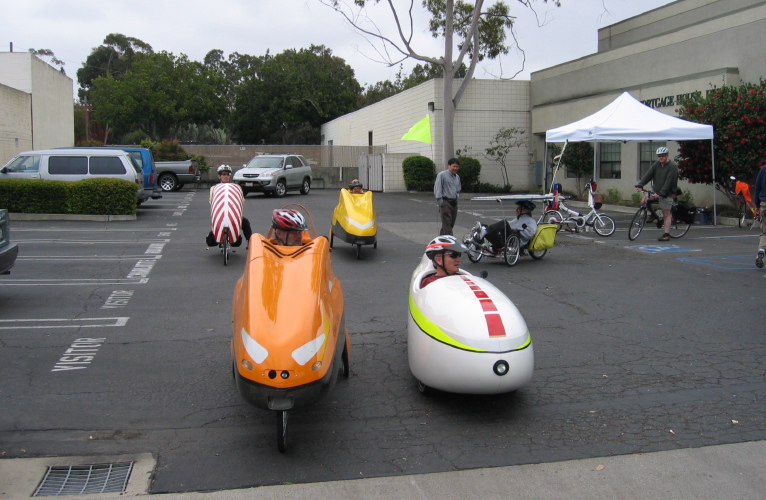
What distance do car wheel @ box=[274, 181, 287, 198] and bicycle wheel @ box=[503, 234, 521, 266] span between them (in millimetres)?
17771

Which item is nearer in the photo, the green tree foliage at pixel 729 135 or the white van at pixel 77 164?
the green tree foliage at pixel 729 135

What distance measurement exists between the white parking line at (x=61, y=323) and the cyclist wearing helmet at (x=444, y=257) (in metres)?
3.93

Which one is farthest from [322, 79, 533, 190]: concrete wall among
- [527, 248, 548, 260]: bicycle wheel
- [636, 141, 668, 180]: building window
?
[527, 248, 548, 260]: bicycle wheel

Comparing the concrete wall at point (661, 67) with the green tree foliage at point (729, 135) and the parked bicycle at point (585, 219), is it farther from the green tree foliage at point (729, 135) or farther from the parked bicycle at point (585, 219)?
the parked bicycle at point (585, 219)

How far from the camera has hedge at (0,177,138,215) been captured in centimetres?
1828

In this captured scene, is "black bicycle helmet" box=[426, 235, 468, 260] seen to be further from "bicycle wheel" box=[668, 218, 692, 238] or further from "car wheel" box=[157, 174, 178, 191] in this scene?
"car wheel" box=[157, 174, 178, 191]

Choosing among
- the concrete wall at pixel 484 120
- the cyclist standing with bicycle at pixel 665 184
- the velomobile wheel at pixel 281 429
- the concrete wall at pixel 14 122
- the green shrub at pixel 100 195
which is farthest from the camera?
the concrete wall at pixel 484 120

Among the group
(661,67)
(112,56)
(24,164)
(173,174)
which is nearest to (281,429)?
(24,164)

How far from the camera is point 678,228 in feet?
52.7

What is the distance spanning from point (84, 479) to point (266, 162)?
25472 millimetres

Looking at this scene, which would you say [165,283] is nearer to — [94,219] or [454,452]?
[454,452]

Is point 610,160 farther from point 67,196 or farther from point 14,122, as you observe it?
point 14,122

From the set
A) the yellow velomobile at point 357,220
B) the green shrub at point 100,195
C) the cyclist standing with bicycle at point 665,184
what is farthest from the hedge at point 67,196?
the cyclist standing with bicycle at point 665,184

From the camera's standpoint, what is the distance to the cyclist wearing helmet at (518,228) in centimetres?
1219
